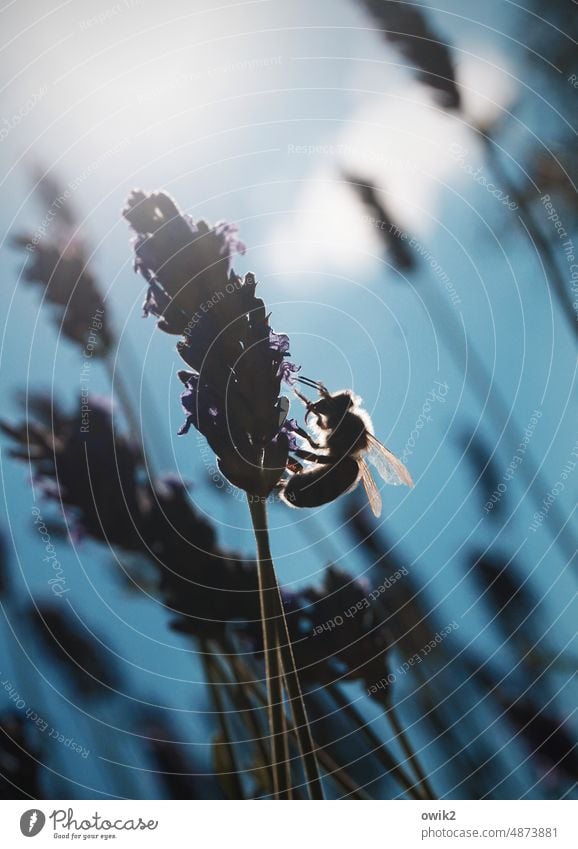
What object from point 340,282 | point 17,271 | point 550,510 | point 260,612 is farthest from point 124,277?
point 550,510

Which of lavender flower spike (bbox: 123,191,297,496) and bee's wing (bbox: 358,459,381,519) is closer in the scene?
lavender flower spike (bbox: 123,191,297,496)

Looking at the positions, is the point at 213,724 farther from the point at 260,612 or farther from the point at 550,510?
the point at 550,510

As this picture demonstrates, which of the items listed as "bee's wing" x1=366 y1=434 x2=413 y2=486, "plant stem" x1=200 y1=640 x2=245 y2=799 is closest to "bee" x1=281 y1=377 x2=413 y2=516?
"bee's wing" x1=366 y1=434 x2=413 y2=486

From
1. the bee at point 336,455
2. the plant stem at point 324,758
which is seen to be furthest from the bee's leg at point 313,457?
the plant stem at point 324,758

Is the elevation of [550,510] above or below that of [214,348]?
below
